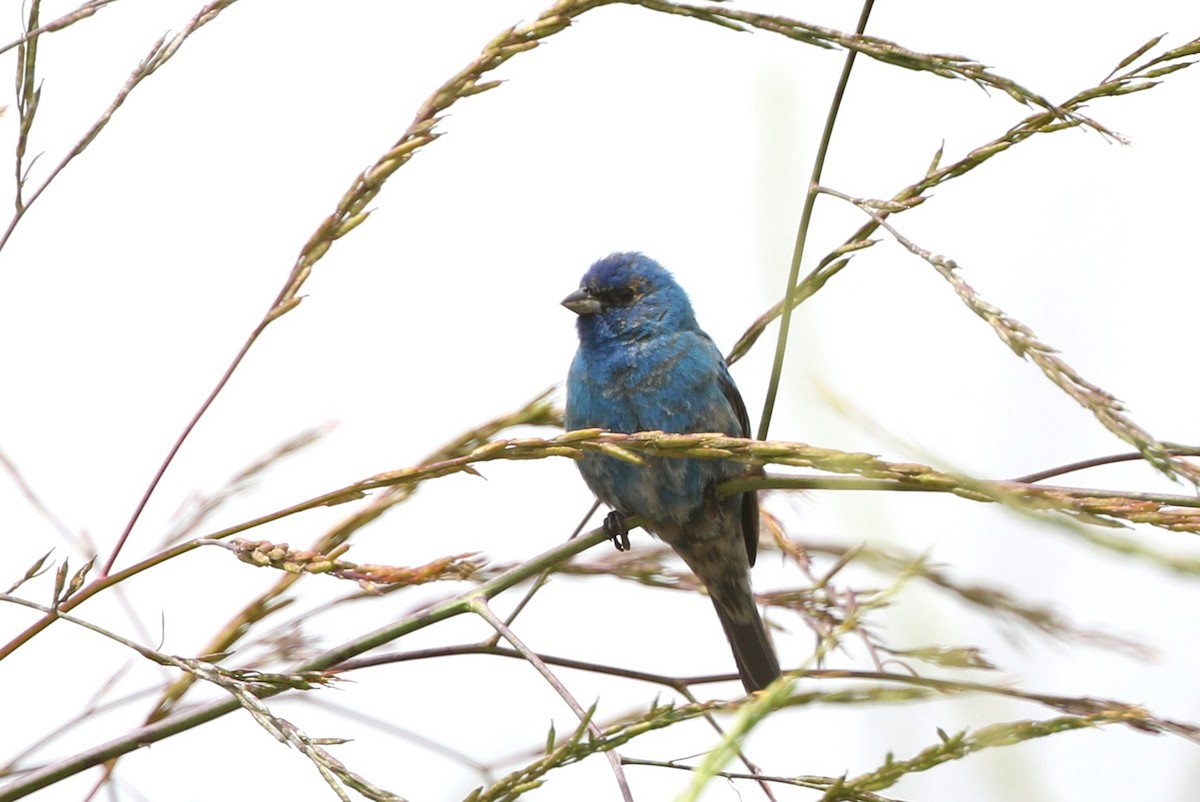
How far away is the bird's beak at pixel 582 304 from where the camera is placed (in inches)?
189

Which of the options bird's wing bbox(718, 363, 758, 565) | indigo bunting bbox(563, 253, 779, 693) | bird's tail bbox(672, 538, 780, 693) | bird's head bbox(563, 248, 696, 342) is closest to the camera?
indigo bunting bbox(563, 253, 779, 693)

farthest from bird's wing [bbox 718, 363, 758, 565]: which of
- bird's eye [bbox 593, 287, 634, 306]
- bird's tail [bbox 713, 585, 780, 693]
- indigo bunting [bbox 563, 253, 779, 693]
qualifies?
bird's eye [bbox 593, 287, 634, 306]

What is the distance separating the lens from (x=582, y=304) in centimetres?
481

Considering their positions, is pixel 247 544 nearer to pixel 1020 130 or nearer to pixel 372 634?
pixel 372 634

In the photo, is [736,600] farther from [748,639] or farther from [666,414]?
[666,414]

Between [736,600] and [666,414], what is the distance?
0.85 metres

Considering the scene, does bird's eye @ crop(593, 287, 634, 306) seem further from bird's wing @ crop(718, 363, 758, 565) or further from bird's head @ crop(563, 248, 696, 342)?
bird's wing @ crop(718, 363, 758, 565)

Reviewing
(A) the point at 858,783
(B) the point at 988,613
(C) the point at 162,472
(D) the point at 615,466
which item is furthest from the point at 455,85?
(D) the point at 615,466

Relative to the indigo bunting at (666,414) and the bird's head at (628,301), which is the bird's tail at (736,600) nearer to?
the indigo bunting at (666,414)

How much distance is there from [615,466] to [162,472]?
2337 mm

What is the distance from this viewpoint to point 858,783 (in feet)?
3.57

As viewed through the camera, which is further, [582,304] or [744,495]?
[582,304]

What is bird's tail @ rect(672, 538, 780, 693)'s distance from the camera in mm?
4535

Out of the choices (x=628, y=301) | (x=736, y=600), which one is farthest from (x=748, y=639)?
(x=628, y=301)
